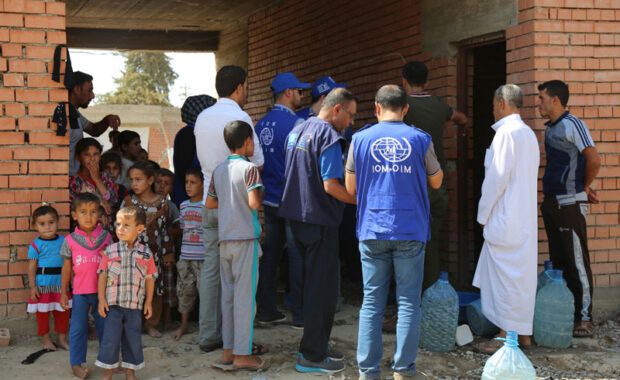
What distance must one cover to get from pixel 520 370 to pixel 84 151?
11.8 ft

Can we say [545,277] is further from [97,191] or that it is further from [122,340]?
[97,191]

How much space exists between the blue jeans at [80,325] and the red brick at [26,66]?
1767 millimetres

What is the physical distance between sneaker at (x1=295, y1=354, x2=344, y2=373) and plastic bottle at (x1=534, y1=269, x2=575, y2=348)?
1.69m

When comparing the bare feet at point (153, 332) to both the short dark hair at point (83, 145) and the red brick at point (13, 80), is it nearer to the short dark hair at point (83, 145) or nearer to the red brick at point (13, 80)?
the short dark hair at point (83, 145)

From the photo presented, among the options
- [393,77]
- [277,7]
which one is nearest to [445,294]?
[393,77]

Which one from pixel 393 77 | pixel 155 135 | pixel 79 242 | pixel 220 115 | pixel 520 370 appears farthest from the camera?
pixel 155 135

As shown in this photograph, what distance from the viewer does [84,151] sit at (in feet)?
19.1

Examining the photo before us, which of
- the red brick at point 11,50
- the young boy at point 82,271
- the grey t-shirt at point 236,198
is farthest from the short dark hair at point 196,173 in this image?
the red brick at point 11,50

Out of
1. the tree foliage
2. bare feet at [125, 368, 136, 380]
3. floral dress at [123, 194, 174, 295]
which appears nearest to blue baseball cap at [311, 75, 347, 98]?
floral dress at [123, 194, 174, 295]

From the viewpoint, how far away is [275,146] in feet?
19.8

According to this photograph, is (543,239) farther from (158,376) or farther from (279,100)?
(158,376)

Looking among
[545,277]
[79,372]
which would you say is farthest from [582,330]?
[79,372]

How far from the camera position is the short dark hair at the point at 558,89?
5.74 metres

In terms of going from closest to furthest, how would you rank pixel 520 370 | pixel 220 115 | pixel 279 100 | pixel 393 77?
pixel 520 370
pixel 220 115
pixel 279 100
pixel 393 77
